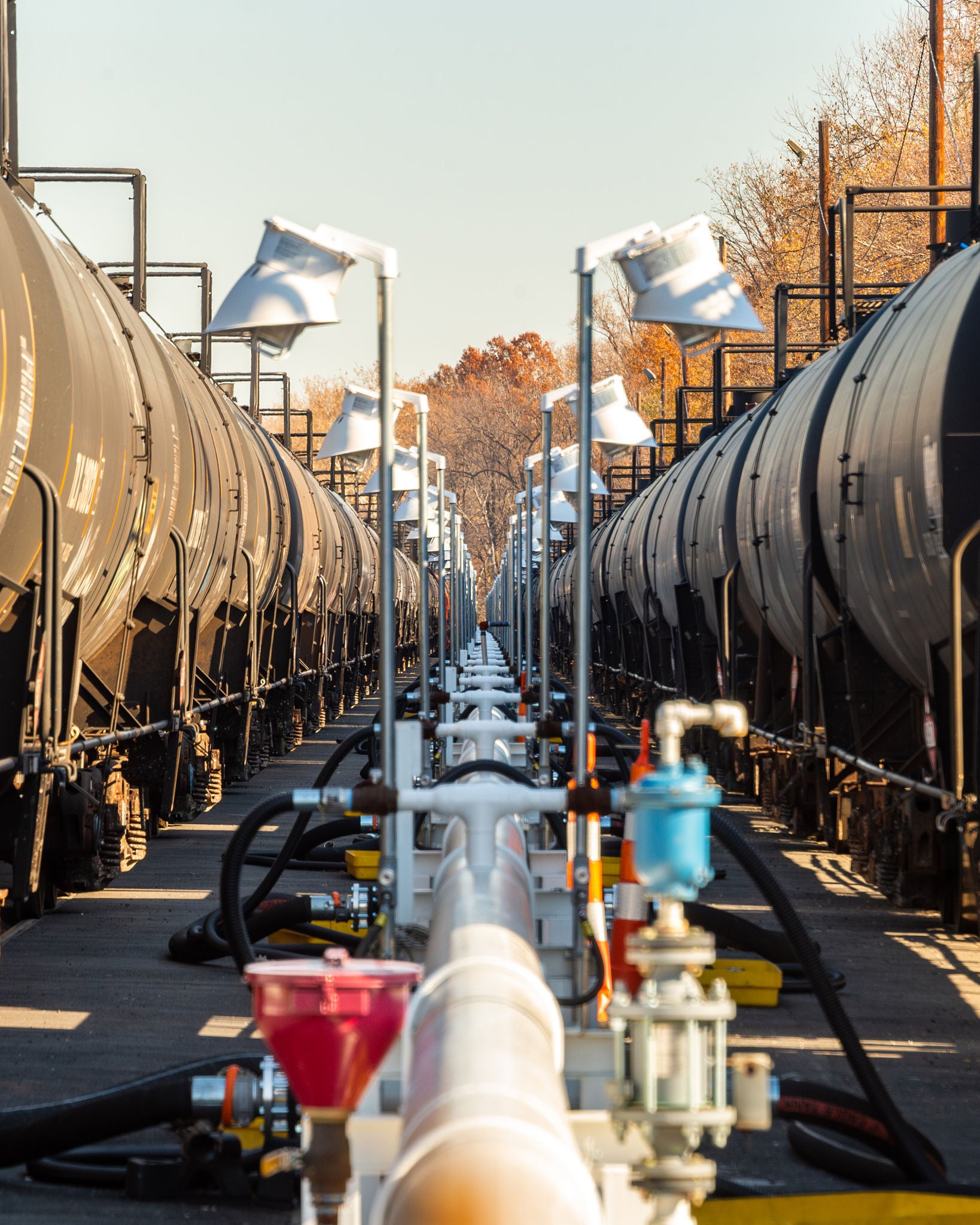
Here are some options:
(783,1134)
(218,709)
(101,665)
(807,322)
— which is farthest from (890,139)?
(783,1134)

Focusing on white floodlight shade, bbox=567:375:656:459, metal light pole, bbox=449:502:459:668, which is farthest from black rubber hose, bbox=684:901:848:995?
metal light pole, bbox=449:502:459:668

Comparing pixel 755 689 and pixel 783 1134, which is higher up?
pixel 755 689

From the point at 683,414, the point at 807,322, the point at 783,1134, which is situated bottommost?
the point at 783,1134

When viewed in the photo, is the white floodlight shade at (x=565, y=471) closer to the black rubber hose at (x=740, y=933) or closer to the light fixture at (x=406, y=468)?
the light fixture at (x=406, y=468)

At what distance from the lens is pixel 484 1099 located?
2.33m

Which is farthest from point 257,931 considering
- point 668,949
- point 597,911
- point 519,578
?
point 519,578

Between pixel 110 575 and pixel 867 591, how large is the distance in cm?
449

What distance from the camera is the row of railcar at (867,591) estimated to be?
24.1 ft

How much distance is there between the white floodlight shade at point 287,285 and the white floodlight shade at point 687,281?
2.87ft

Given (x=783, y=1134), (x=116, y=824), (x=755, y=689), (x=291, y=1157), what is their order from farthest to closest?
(x=755, y=689), (x=116, y=824), (x=783, y=1134), (x=291, y=1157)

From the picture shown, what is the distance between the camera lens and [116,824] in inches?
393

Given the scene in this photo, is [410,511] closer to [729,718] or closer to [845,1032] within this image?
[845,1032]

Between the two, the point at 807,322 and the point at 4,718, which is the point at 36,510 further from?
the point at 807,322

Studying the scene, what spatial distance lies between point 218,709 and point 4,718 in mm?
7965
